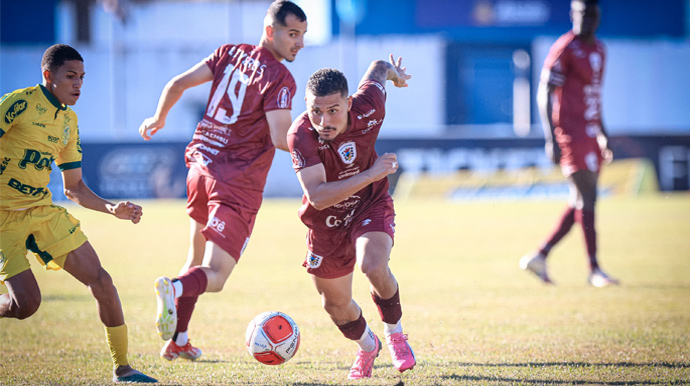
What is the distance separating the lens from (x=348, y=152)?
13.8 ft

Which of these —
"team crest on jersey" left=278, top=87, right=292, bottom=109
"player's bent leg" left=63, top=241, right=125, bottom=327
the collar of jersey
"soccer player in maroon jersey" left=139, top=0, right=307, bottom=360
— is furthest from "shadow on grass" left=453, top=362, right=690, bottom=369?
the collar of jersey

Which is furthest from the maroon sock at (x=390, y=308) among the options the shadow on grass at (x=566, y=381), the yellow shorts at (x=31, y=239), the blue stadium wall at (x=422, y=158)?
the blue stadium wall at (x=422, y=158)

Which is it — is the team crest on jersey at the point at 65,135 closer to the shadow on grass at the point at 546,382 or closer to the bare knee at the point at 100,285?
the bare knee at the point at 100,285

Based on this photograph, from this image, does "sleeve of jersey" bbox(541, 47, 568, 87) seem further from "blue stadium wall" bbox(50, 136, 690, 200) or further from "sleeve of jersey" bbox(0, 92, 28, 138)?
"blue stadium wall" bbox(50, 136, 690, 200)

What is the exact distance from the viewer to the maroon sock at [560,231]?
24.0 feet

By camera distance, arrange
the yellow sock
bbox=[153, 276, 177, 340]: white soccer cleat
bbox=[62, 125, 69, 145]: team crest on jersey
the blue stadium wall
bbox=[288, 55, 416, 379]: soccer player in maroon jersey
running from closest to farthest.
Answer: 1. bbox=[153, 276, 177, 340]: white soccer cleat
2. bbox=[288, 55, 416, 379]: soccer player in maroon jersey
3. the yellow sock
4. bbox=[62, 125, 69, 145]: team crest on jersey
5. the blue stadium wall

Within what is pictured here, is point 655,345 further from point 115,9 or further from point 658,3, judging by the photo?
point 658,3

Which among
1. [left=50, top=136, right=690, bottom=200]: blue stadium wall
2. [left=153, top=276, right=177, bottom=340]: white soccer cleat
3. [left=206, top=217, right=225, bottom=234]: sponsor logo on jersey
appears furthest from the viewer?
[left=50, top=136, right=690, bottom=200]: blue stadium wall

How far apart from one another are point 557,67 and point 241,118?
409cm

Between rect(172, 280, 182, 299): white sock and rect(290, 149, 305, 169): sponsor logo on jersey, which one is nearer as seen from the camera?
rect(172, 280, 182, 299): white sock

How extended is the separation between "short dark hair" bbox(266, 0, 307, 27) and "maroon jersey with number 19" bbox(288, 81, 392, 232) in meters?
0.69

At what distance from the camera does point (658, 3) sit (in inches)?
1251

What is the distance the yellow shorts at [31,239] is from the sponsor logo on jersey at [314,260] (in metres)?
1.29

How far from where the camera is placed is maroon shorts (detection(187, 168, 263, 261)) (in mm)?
4422
